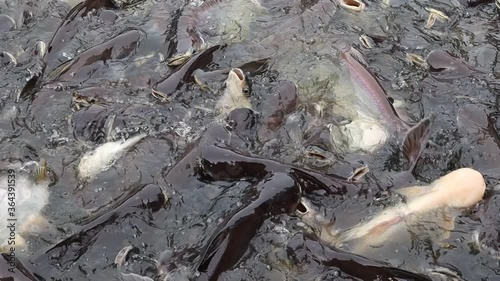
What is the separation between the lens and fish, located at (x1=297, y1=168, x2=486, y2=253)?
390 cm

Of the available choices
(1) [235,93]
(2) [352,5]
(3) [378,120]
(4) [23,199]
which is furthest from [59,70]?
(2) [352,5]

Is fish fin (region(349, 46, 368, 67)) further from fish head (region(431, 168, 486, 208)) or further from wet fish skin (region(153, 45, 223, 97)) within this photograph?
fish head (region(431, 168, 486, 208))

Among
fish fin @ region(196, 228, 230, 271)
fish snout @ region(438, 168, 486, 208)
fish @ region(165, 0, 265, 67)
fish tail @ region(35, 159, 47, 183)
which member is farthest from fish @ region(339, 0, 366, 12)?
fish tail @ region(35, 159, 47, 183)

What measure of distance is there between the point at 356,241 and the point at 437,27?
3.09 m

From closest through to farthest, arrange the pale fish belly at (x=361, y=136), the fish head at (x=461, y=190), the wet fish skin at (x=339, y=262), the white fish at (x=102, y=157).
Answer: the wet fish skin at (x=339, y=262), the fish head at (x=461, y=190), the white fish at (x=102, y=157), the pale fish belly at (x=361, y=136)

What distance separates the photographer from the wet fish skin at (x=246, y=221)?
142 inches

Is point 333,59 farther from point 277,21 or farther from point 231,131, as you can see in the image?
point 231,131

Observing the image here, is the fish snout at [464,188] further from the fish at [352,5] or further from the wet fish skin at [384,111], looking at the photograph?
the fish at [352,5]

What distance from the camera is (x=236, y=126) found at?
475cm

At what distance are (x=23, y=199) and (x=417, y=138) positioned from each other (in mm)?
3046

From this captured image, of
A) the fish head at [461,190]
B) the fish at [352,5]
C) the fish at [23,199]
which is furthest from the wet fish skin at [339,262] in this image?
the fish at [352,5]

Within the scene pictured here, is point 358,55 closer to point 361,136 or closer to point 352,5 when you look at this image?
point 352,5

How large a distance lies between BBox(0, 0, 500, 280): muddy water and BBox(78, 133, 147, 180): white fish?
65mm

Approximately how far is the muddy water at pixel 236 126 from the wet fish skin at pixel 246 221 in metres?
0.09
